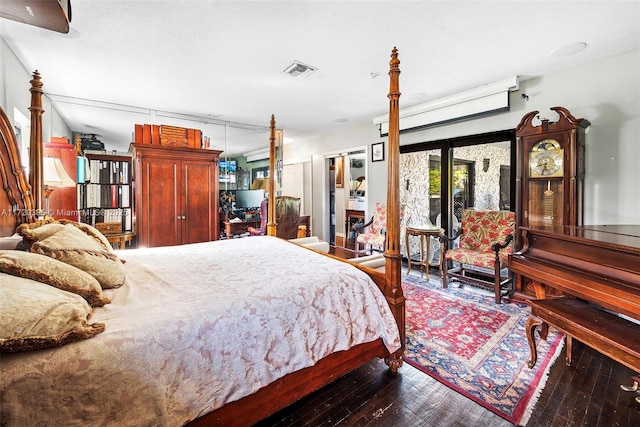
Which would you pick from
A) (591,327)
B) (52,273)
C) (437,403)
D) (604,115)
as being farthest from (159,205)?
(604,115)

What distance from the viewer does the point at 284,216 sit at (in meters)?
4.83

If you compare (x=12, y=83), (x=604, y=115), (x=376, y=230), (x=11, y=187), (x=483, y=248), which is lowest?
(x=483, y=248)

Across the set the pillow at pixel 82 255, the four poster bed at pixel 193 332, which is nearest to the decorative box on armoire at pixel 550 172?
→ the four poster bed at pixel 193 332

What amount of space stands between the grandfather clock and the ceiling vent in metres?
2.34

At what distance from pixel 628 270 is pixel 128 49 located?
4.02 meters

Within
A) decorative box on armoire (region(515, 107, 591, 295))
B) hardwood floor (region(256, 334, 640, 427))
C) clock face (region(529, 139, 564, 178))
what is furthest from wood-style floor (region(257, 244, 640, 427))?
clock face (region(529, 139, 564, 178))

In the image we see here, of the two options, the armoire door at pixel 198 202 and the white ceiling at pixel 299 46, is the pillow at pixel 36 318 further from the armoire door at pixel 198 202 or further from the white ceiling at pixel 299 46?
the armoire door at pixel 198 202

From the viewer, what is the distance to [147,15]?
2117 millimetres

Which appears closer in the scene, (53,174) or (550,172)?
(53,174)

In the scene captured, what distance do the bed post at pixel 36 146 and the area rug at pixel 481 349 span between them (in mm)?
3128

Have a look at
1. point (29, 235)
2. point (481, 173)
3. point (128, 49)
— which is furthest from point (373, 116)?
point (29, 235)

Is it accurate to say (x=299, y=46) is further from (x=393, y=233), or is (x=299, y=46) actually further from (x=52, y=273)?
(x=52, y=273)

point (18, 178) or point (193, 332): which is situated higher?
point (18, 178)

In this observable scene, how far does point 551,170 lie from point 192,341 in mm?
3553
